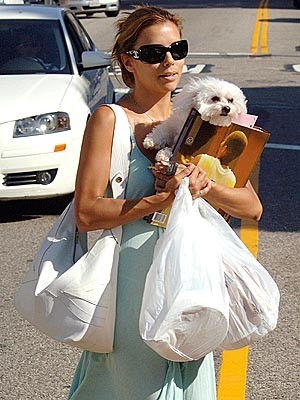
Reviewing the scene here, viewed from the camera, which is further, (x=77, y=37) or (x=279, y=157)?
(x=279, y=157)

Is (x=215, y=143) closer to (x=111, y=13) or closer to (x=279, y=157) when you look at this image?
(x=279, y=157)

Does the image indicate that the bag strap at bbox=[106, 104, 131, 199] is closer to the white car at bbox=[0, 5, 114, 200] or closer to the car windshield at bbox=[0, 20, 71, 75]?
the white car at bbox=[0, 5, 114, 200]

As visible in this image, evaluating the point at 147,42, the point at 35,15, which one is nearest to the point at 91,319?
the point at 147,42

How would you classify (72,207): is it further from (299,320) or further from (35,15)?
(35,15)

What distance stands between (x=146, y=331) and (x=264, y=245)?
476cm

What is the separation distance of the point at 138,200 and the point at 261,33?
23959 millimetres

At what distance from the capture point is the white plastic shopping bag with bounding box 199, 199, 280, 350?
3219 millimetres

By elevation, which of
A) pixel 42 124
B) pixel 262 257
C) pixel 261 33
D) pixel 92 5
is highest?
pixel 42 124

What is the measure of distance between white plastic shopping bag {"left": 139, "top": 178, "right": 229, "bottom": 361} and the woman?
13 centimetres

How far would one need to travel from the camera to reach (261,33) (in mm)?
26688

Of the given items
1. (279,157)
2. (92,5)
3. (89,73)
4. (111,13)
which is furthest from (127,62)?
(111,13)

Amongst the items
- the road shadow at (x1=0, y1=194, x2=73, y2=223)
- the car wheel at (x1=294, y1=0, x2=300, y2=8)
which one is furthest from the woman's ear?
the car wheel at (x1=294, y1=0, x2=300, y2=8)

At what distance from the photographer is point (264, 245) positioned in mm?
7730

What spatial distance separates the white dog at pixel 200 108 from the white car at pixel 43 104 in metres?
4.80
